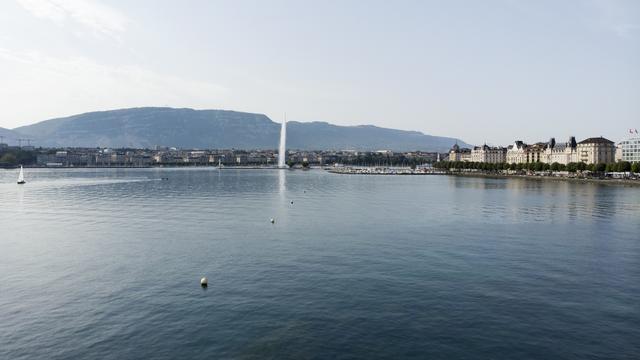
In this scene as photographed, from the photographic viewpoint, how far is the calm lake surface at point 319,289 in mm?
19250

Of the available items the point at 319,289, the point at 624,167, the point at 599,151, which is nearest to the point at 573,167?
the point at 624,167

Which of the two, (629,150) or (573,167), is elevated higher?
(629,150)

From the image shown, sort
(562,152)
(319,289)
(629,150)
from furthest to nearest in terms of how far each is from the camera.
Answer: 1. (562,152)
2. (629,150)
3. (319,289)

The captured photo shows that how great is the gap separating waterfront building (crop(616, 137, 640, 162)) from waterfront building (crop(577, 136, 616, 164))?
18.3ft

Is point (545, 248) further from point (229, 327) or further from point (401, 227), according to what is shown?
point (229, 327)

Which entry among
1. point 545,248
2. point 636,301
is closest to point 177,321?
point 636,301

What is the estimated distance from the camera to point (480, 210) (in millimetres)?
Result: 62625

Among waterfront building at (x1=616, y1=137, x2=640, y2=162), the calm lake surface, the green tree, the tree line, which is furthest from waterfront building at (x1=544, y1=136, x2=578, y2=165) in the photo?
the calm lake surface

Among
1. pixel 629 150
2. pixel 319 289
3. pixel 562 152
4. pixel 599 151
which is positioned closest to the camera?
pixel 319 289

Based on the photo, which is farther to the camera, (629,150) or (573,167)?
(629,150)

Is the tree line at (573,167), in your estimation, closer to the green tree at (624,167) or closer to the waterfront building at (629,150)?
the green tree at (624,167)

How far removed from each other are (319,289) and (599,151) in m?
165

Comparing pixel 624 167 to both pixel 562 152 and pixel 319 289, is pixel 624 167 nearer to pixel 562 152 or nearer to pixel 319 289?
pixel 562 152

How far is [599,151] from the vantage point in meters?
164
